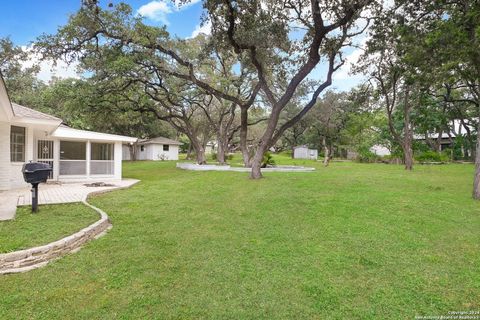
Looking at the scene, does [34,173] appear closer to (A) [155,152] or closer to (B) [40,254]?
(B) [40,254]

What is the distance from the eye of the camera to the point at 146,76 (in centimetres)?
1520

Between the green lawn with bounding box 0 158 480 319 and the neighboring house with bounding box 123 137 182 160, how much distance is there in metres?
28.8

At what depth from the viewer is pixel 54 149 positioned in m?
12.0

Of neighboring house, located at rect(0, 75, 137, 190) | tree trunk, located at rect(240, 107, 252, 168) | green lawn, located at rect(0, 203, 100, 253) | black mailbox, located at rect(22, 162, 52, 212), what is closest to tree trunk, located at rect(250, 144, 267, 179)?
tree trunk, located at rect(240, 107, 252, 168)

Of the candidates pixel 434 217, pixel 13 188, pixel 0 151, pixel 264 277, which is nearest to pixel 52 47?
pixel 0 151

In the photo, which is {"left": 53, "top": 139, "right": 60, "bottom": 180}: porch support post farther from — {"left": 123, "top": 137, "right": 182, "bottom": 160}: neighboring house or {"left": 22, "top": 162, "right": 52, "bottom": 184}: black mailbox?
{"left": 123, "top": 137, "right": 182, "bottom": 160}: neighboring house

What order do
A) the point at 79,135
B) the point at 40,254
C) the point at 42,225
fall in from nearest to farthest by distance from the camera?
the point at 40,254 → the point at 42,225 → the point at 79,135

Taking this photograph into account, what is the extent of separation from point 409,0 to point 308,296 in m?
9.90

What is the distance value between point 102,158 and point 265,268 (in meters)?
11.9

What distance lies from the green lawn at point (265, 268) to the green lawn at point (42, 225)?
1.89ft

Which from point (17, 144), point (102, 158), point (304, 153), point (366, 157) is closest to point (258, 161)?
point (102, 158)

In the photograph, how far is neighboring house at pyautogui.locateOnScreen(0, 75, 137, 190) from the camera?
907 centimetres

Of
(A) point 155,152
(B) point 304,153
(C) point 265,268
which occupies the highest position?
(B) point 304,153

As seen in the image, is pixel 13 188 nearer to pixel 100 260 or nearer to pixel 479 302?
pixel 100 260
